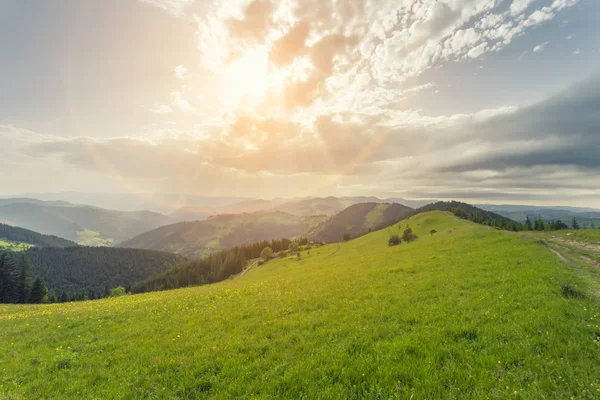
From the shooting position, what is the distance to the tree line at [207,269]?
148 metres

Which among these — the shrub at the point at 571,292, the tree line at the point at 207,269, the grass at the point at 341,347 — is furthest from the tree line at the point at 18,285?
the shrub at the point at 571,292

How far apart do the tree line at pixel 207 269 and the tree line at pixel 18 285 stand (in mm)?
71845

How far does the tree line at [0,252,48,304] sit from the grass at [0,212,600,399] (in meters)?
93.8

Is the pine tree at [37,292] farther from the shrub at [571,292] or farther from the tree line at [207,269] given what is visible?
the shrub at [571,292]

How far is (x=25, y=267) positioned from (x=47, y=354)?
368ft

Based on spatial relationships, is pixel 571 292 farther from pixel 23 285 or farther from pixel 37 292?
pixel 23 285

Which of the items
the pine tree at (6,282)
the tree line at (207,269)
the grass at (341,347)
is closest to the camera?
the grass at (341,347)

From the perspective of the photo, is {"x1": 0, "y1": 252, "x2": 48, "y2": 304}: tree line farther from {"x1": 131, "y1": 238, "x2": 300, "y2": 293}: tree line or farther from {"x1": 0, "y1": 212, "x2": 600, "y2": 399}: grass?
{"x1": 0, "y1": 212, "x2": 600, "y2": 399}: grass

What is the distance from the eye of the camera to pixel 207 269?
166000mm

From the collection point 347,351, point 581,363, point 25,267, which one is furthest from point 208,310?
point 25,267

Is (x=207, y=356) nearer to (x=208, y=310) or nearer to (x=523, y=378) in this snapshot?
(x=208, y=310)

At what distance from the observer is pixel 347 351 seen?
9562mm

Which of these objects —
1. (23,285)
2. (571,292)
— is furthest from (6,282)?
(571,292)

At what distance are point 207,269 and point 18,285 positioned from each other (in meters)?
92.6
